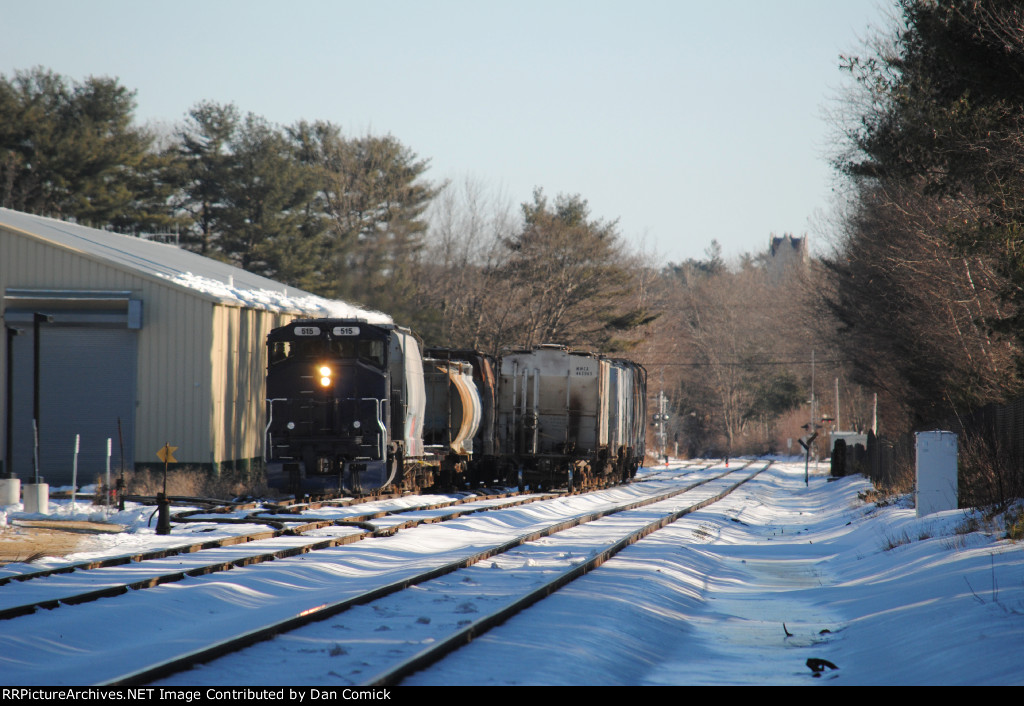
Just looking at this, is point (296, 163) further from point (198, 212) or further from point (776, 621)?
point (776, 621)

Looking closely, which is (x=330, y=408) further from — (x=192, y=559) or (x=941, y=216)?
(x=941, y=216)

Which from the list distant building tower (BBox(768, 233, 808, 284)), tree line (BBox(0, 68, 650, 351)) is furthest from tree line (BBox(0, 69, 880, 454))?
distant building tower (BBox(768, 233, 808, 284))

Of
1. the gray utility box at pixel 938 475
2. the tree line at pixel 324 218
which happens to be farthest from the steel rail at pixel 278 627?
the tree line at pixel 324 218

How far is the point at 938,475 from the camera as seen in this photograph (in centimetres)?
1758

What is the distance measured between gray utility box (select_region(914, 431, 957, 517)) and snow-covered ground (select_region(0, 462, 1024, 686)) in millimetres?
755

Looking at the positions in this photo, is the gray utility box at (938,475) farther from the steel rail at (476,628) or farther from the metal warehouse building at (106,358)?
the metal warehouse building at (106,358)

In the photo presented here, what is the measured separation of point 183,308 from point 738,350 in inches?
3058

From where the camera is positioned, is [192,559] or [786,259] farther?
[786,259]

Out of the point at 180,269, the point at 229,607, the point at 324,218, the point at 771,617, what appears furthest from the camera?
the point at 324,218

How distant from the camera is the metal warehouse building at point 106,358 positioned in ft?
87.7

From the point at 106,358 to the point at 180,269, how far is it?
462 cm

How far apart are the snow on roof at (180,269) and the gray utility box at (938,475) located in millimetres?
11997

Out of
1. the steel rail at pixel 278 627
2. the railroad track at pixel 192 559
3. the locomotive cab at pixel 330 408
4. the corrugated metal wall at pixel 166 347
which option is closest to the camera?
the steel rail at pixel 278 627

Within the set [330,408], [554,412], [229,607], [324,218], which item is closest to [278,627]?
[229,607]
